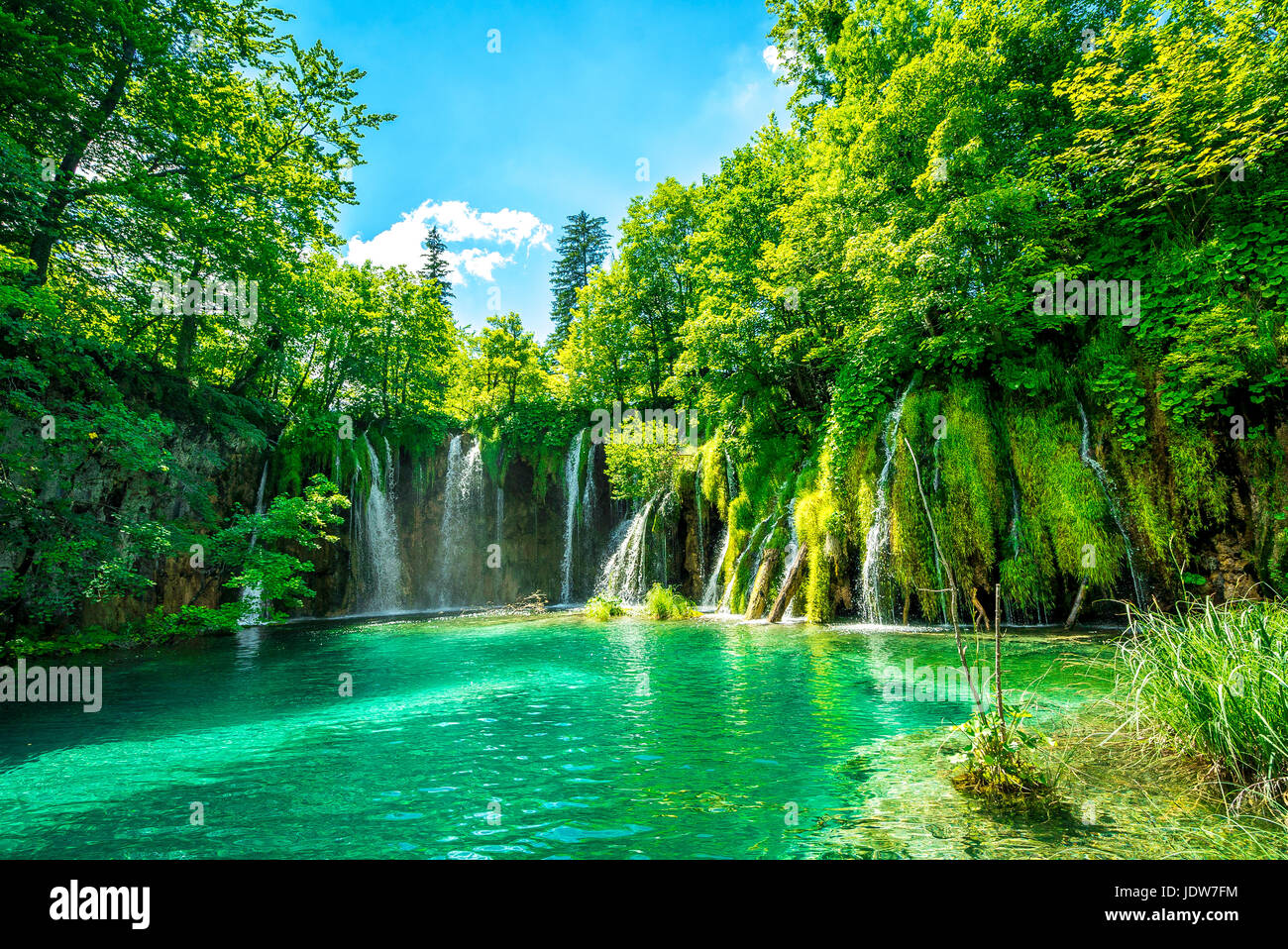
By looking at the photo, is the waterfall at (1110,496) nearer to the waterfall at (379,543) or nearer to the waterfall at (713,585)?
the waterfall at (713,585)

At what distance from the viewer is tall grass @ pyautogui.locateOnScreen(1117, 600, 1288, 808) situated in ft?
10.7

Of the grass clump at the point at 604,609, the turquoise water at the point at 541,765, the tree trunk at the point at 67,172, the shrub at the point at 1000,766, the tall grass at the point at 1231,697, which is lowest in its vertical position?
the grass clump at the point at 604,609

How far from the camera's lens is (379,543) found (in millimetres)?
23422

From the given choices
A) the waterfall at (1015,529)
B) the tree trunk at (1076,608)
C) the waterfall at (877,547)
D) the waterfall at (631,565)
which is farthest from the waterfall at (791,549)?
the waterfall at (631,565)

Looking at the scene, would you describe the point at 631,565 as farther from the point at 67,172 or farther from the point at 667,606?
the point at 67,172

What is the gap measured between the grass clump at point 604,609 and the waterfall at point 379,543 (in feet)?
36.8

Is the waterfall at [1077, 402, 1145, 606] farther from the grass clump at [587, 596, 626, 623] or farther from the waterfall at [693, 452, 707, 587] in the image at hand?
the grass clump at [587, 596, 626, 623]

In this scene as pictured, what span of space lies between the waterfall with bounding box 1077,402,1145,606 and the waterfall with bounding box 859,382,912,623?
12.3 ft

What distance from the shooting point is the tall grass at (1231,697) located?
128 inches

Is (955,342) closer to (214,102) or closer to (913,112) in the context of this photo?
(913,112)
